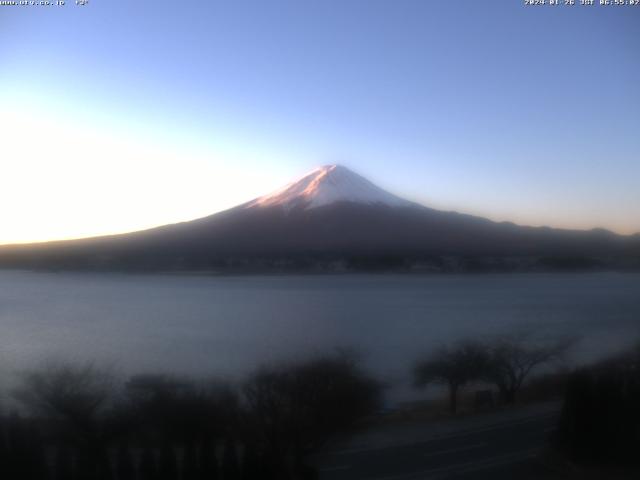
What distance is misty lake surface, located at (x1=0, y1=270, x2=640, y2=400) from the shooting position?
399cm

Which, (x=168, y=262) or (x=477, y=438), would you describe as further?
(x=168, y=262)

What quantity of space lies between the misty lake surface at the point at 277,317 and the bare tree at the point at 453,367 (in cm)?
10

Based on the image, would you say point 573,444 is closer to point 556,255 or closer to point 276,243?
point 556,255

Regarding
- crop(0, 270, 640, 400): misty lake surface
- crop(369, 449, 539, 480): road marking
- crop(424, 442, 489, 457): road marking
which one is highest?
crop(0, 270, 640, 400): misty lake surface

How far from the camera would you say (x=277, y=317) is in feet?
14.5

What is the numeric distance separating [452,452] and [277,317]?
163cm

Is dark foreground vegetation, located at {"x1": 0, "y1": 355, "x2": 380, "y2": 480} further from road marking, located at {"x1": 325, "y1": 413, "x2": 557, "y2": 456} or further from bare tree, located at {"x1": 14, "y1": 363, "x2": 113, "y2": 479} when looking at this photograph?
road marking, located at {"x1": 325, "y1": 413, "x2": 557, "y2": 456}

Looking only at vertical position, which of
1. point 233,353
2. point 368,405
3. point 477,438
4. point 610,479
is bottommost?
point 610,479

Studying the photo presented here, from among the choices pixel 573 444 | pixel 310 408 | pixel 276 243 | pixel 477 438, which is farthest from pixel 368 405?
pixel 276 243

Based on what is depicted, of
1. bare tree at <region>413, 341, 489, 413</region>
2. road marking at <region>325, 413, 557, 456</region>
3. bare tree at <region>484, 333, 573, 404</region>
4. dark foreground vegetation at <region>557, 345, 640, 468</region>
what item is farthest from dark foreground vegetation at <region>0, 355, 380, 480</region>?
dark foreground vegetation at <region>557, 345, 640, 468</region>

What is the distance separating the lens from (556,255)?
5.41 metres

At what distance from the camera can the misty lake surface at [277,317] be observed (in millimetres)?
3992

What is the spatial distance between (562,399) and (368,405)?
155cm

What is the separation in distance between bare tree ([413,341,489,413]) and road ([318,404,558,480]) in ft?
1.03
